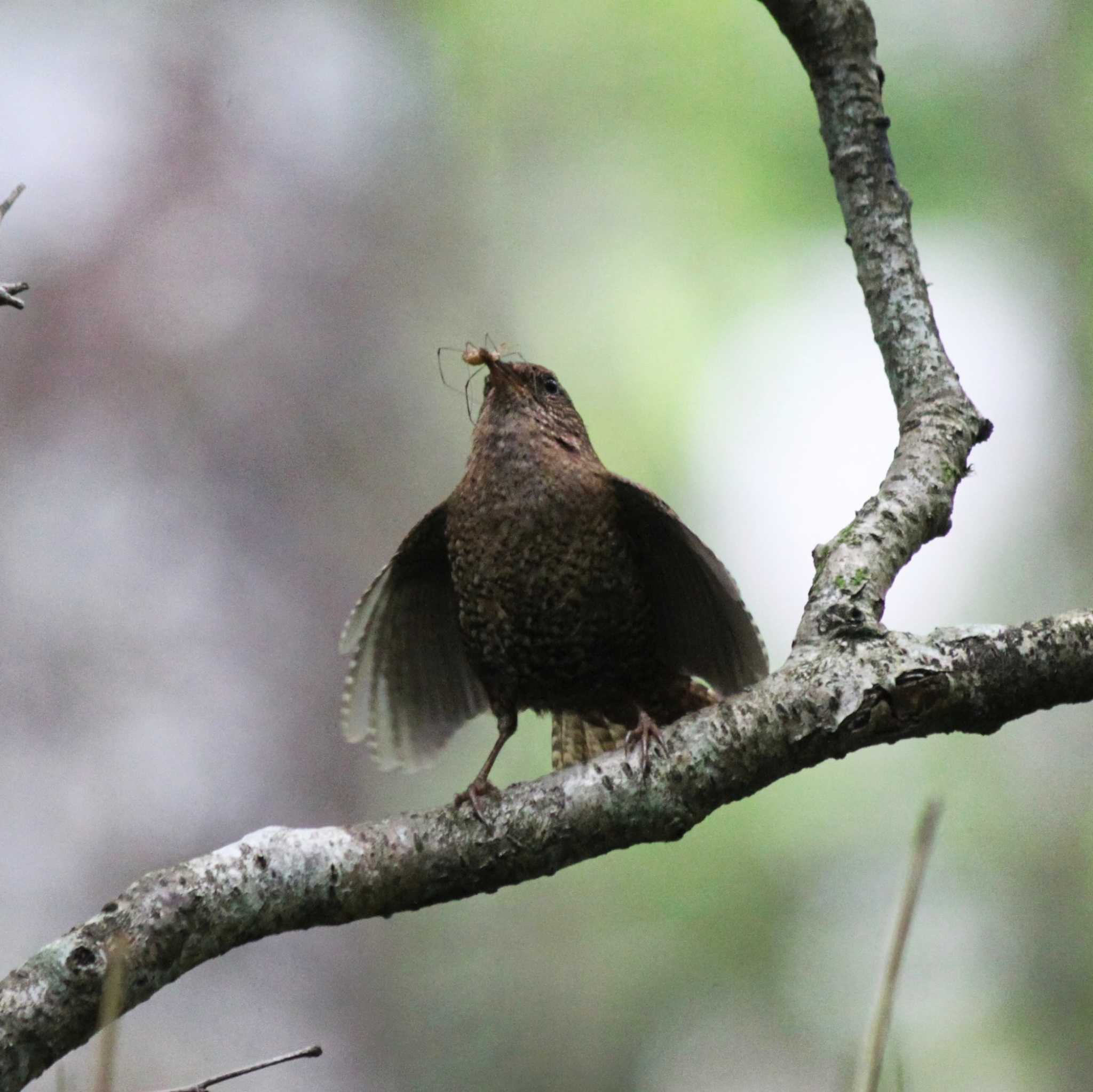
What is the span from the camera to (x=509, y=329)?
780 centimetres

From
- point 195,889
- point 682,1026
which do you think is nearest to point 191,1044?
point 682,1026

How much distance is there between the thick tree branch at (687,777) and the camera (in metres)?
2.06

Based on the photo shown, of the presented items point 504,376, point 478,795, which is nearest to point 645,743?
point 478,795

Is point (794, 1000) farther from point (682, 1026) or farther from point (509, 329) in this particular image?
point (509, 329)

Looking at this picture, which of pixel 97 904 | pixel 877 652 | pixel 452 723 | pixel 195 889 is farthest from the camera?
pixel 97 904

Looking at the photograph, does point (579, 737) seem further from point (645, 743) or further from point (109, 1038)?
point (109, 1038)

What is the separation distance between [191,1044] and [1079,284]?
615cm

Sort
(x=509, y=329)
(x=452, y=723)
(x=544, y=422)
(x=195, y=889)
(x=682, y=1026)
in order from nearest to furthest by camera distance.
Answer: (x=195, y=889) → (x=544, y=422) → (x=452, y=723) → (x=682, y=1026) → (x=509, y=329)

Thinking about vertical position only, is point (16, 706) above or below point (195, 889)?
above

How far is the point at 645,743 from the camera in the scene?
2238mm

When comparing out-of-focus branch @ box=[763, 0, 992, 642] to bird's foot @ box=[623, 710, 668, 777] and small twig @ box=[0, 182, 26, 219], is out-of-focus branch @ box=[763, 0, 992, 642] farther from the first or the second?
small twig @ box=[0, 182, 26, 219]

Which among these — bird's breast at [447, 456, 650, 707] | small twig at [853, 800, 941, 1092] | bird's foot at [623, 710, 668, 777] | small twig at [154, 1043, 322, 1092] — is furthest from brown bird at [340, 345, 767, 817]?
small twig at [853, 800, 941, 1092]

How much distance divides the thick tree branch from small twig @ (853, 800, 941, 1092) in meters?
1.17

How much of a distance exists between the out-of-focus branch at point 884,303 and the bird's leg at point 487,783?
73cm
